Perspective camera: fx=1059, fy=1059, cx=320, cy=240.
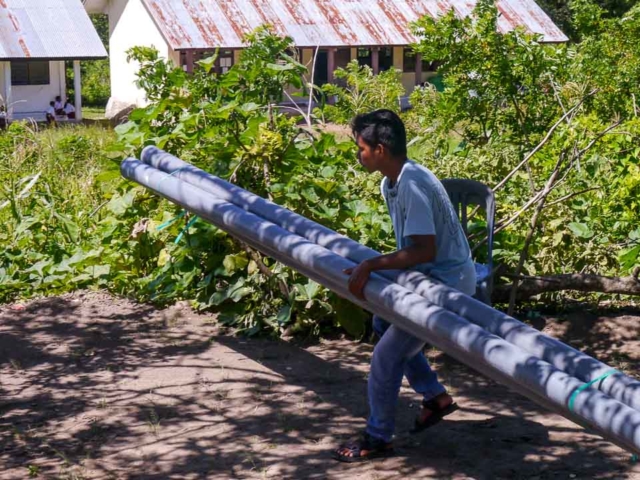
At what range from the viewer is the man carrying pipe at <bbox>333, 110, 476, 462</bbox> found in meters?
4.32

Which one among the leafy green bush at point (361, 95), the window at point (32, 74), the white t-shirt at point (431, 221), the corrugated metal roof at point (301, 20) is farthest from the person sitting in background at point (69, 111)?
the white t-shirt at point (431, 221)

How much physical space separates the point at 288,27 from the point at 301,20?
78 cm

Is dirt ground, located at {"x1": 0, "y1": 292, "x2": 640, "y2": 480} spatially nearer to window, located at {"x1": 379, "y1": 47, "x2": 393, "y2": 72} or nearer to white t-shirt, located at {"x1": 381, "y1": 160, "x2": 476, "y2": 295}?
white t-shirt, located at {"x1": 381, "y1": 160, "x2": 476, "y2": 295}

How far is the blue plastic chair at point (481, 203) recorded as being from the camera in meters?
5.23

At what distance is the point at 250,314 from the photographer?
6.79 meters

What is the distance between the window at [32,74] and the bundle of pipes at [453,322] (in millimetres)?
29743

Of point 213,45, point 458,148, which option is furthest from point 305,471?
point 213,45

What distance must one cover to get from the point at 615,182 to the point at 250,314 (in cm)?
240

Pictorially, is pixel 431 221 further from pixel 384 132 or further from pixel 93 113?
pixel 93 113

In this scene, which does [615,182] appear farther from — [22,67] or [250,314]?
[22,67]

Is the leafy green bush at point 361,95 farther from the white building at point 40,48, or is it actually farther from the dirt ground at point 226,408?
the white building at point 40,48

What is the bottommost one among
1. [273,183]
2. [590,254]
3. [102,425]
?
[102,425]

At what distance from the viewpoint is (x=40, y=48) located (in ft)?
105

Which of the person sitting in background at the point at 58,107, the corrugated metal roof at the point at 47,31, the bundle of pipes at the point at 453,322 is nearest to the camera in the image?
the bundle of pipes at the point at 453,322
